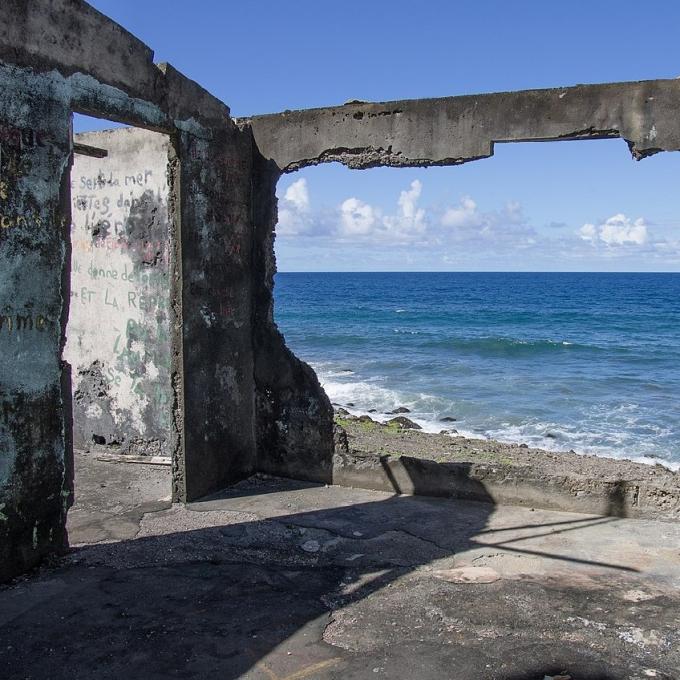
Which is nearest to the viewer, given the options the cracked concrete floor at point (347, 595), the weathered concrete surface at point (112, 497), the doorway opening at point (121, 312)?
the cracked concrete floor at point (347, 595)

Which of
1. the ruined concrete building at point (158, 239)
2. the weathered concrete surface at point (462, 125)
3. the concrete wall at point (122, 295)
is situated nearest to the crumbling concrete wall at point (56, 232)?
the ruined concrete building at point (158, 239)

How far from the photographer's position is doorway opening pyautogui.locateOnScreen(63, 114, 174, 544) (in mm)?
7852

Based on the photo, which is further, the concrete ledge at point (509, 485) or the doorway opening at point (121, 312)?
the doorway opening at point (121, 312)

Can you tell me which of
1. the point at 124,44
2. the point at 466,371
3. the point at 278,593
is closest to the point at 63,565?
the point at 278,593

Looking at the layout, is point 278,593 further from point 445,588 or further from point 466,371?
point 466,371

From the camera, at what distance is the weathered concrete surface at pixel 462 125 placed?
20.2 feet

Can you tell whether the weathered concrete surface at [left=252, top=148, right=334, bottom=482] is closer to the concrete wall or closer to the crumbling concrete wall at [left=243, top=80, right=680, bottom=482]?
the crumbling concrete wall at [left=243, top=80, right=680, bottom=482]

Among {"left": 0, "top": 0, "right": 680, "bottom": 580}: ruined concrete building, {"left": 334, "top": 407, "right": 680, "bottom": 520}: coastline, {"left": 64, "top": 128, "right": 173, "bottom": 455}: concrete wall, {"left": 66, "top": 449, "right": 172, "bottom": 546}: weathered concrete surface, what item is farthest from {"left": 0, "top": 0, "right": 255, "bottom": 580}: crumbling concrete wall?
{"left": 334, "top": 407, "right": 680, "bottom": 520}: coastline

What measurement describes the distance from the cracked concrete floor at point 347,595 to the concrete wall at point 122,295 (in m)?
1.60

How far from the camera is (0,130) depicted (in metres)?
4.78

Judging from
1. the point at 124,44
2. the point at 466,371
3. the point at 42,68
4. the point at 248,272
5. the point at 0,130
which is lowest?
the point at 466,371

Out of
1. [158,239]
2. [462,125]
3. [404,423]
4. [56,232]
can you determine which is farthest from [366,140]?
[404,423]

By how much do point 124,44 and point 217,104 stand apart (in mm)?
1388

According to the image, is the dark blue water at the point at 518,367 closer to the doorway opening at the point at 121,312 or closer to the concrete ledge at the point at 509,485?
the concrete ledge at the point at 509,485
